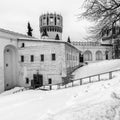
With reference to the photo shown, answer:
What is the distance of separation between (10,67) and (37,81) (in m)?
5.99

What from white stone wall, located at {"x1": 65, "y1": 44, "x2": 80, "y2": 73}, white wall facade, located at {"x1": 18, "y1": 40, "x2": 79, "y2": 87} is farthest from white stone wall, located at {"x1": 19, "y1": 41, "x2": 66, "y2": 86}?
white stone wall, located at {"x1": 65, "y1": 44, "x2": 80, "y2": 73}

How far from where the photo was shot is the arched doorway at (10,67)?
2181 cm

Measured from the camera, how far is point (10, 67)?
22469mm

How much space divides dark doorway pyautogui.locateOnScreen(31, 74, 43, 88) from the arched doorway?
13.6 ft

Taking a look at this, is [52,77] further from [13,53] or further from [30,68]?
[13,53]

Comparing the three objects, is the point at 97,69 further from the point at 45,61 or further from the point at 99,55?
the point at 99,55

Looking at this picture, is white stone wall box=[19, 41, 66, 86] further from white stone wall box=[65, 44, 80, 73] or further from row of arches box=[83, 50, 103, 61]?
row of arches box=[83, 50, 103, 61]

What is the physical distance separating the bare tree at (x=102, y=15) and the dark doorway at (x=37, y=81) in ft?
33.8

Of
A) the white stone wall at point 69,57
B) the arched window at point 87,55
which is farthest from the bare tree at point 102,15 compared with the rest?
the arched window at point 87,55

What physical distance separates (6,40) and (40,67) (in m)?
6.74

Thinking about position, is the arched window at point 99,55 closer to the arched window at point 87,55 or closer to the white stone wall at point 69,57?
the arched window at point 87,55

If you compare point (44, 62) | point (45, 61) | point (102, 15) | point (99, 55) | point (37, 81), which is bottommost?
point (37, 81)

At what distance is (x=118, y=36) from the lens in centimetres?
1495

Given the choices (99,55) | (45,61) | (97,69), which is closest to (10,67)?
(45,61)
